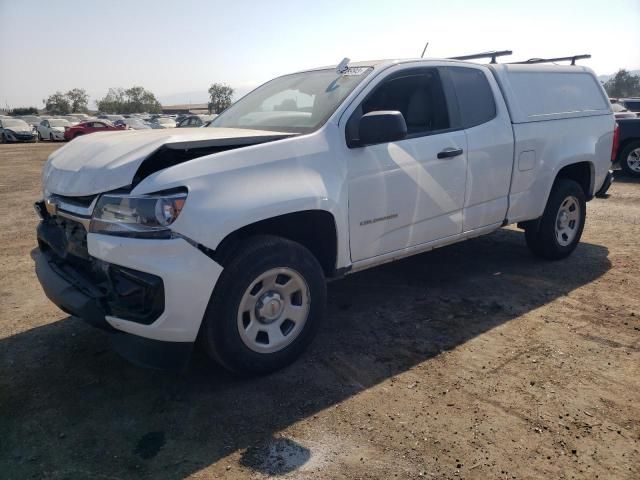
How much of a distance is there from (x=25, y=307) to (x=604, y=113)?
5.88m

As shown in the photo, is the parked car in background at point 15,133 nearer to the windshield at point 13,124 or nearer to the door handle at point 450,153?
the windshield at point 13,124

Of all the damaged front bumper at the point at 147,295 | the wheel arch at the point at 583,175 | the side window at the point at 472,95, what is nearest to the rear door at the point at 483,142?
the side window at the point at 472,95

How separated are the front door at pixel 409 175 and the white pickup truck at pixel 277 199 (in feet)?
0.04

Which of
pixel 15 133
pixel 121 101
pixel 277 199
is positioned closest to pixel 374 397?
pixel 277 199

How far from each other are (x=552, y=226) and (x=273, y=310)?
3355 millimetres

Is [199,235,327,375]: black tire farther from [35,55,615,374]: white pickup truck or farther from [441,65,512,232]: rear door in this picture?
[441,65,512,232]: rear door

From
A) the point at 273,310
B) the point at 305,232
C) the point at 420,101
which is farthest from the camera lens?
the point at 420,101

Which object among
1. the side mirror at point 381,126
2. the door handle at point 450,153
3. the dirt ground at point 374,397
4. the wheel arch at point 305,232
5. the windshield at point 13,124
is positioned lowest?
the dirt ground at point 374,397

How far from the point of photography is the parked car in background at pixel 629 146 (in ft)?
35.7

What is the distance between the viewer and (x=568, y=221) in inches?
219

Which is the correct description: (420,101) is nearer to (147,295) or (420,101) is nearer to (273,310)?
(273,310)

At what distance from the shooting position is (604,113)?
556 centimetres

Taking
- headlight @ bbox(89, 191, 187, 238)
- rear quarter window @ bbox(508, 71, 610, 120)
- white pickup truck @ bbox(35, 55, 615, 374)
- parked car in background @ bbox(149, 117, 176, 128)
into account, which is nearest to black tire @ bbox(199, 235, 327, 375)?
white pickup truck @ bbox(35, 55, 615, 374)

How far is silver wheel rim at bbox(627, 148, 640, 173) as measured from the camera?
1108 cm
